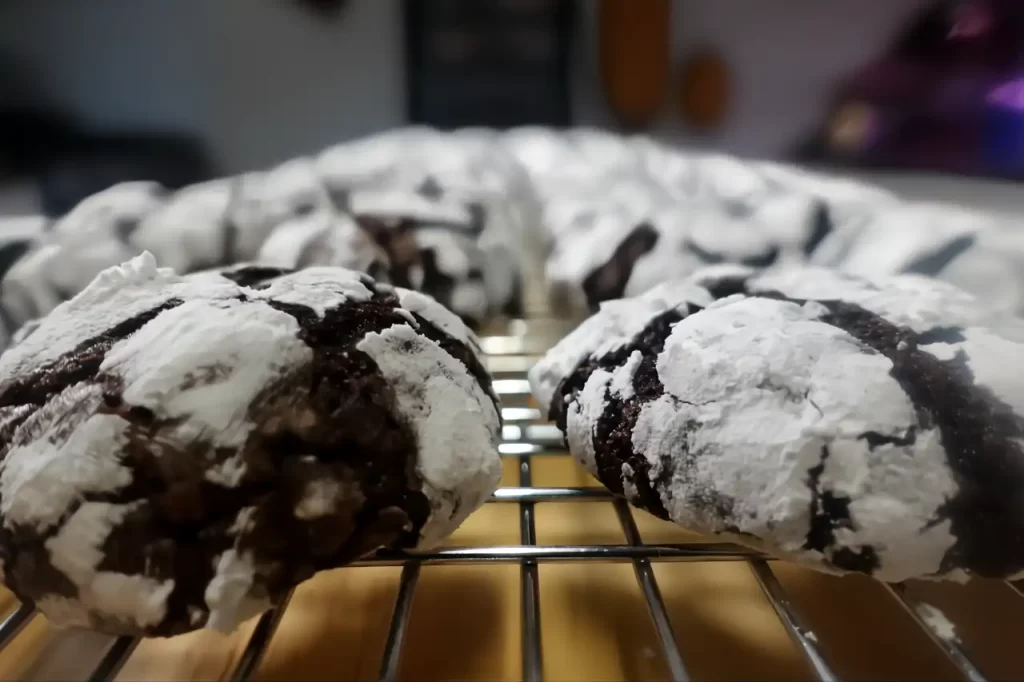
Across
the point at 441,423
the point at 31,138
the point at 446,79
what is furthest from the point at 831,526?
the point at 31,138

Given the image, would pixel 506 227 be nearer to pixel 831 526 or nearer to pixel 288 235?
pixel 288 235

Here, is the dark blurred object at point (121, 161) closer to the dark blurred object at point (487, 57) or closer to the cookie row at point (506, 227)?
the cookie row at point (506, 227)

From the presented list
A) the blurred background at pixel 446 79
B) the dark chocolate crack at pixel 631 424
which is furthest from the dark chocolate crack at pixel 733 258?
the dark chocolate crack at pixel 631 424

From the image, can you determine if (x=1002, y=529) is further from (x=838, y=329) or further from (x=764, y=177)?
(x=764, y=177)

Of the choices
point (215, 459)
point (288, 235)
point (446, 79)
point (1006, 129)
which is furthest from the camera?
point (446, 79)

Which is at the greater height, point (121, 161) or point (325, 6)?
point (325, 6)

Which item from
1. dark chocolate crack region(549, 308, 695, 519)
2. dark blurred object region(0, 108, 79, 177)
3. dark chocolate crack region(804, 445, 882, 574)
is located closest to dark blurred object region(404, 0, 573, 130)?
dark blurred object region(0, 108, 79, 177)
